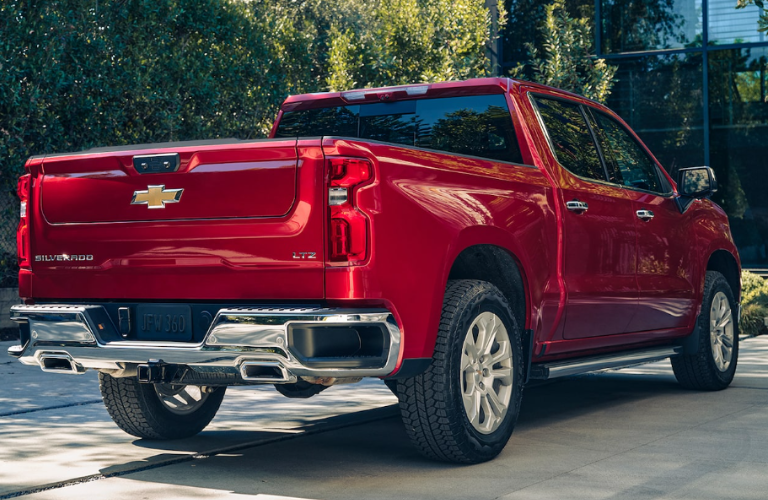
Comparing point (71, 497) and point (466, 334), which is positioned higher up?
point (466, 334)

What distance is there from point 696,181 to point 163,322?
432cm

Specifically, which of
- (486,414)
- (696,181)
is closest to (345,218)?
(486,414)

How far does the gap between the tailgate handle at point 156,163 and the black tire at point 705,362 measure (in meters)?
4.59

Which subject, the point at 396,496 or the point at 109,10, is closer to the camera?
the point at 396,496

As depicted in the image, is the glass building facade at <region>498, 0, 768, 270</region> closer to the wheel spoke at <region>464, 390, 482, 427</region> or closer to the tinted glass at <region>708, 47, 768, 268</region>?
the tinted glass at <region>708, 47, 768, 268</region>

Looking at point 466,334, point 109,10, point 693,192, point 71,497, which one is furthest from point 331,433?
point 109,10

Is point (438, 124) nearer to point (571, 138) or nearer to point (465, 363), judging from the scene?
point (571, 138)

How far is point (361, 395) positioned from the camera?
8.27 m

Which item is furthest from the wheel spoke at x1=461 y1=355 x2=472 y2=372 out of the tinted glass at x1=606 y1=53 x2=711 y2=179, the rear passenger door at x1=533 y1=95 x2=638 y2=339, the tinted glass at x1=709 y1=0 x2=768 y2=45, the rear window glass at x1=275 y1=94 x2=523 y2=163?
the tinted glass at x1=709 y1=0 x2=768 y2=45

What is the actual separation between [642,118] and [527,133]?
41.3 ft

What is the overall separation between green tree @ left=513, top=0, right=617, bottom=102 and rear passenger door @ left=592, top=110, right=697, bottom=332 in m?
8.74

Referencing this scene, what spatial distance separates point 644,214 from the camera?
7.38 m

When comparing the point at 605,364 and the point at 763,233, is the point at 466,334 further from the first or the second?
the point at 763,233

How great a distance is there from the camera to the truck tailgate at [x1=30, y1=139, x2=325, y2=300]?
16.0 ft
